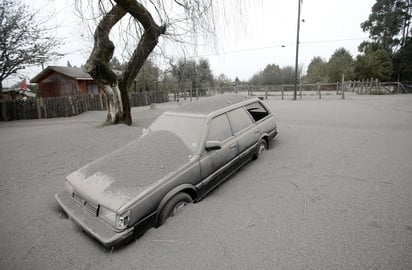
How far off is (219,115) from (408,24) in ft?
138

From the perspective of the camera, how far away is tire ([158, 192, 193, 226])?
2.20 meters

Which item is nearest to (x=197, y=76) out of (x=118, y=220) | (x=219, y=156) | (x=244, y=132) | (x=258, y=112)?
(x=258, y=112)

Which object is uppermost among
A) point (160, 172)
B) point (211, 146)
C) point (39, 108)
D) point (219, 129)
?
point (39, 108)

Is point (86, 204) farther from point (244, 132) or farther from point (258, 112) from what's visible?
point (258, 112)

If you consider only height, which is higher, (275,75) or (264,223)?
(275,75)

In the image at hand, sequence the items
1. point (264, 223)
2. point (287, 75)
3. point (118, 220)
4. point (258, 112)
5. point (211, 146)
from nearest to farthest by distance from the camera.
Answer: point (118, 220) < point (264, 223) < point (211, 146) < point (258, 112) < point (287, 75)

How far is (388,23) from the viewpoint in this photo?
28688 millimetres

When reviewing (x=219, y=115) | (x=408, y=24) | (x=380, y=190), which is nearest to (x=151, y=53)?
(x=219, y=115)

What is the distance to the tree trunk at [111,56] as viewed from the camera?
5695mm

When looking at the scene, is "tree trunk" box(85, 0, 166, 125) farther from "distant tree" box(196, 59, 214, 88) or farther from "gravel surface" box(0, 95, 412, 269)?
"distant tree" box(196, 59, 214, 88)

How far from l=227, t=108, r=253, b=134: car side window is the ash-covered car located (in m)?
0.02

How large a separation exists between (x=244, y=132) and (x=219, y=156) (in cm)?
95

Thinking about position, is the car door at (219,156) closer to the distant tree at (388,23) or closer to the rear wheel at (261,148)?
the rear wheel at (261,148)

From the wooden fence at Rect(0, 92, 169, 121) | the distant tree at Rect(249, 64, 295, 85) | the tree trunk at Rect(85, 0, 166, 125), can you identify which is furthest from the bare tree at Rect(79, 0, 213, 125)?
the distant tree at Rect(249, 64, 295, 85)
